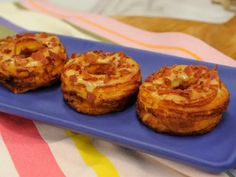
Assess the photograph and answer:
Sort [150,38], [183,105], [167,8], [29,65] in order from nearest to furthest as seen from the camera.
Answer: [183,105] < [29,65] < [150,38] < [167,8]

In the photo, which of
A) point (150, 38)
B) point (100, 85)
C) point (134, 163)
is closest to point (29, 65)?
point (100, 85)

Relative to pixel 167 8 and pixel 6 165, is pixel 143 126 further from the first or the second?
pixel 167 8

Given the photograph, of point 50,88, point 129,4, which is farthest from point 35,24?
point 129,4

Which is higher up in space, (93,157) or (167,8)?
(93,157)

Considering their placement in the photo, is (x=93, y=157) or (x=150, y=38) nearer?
(x=93, y=157)

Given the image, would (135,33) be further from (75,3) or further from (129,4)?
(75,3)

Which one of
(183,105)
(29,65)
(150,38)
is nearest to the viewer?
(183,105)
